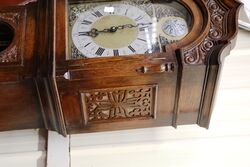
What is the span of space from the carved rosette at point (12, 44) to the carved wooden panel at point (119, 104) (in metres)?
0.19

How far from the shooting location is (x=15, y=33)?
101 centimetres

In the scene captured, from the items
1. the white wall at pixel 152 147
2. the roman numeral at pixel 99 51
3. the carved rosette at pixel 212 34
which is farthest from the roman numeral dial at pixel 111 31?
the white wall at pixel 152 147

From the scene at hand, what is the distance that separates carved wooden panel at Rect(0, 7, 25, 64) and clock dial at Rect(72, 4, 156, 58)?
0.14 m

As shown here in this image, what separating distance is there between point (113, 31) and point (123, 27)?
0.03m

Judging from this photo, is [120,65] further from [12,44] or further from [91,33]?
[12,44]

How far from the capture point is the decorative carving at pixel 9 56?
38.0 inches

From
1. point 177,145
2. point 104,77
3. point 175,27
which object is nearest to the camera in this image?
point 104,77

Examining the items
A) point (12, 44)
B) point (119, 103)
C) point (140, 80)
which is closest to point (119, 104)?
point (119, 103)

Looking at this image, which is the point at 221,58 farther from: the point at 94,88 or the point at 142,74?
the point at 94,88

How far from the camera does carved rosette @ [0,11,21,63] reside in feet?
3.17

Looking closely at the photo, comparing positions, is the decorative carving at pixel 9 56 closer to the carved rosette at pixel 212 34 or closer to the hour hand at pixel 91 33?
the hour hand at pixel 91 33

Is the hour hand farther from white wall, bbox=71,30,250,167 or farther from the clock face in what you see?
white wall, bbox=71,30,250,167

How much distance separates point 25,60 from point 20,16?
147 mm

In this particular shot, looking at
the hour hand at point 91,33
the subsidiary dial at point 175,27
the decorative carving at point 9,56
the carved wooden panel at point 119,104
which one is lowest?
the carved wooden panel at point 119,104
